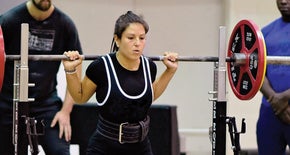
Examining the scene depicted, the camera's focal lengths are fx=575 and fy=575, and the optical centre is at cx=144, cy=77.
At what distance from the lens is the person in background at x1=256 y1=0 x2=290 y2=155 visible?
372 cm

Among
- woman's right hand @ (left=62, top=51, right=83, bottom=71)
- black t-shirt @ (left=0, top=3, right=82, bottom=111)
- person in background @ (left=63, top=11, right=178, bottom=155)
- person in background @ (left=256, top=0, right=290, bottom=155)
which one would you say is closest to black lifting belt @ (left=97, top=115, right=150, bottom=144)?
person in background @ (left=63, top=11, right=178, bottom=155)

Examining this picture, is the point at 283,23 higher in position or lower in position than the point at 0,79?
higher

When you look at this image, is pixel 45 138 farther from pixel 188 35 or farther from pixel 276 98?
pixel 188 35

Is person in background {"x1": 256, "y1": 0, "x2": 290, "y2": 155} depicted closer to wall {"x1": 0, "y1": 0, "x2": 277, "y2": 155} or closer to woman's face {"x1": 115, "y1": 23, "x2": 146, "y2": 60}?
woman's face {"x1": 115, "y1": 23, "x2": 146, "y2": 60}

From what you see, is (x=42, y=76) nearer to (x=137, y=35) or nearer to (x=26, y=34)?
(x=26, y=34)

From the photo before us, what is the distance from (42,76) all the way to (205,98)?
2224 mm

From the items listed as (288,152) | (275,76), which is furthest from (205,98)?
(275,76)

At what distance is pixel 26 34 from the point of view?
3.03m

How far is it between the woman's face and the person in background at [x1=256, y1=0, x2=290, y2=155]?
3.86 ft

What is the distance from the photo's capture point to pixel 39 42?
3.80 meters

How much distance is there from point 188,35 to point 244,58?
246cm

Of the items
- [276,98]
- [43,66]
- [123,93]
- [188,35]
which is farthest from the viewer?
[188,35]

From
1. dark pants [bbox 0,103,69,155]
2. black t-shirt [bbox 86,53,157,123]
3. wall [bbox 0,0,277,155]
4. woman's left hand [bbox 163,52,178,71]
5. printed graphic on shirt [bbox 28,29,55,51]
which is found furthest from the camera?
wall [bbox 0,0,277,155]

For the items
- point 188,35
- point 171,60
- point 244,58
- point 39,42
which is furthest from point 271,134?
point 188,35
